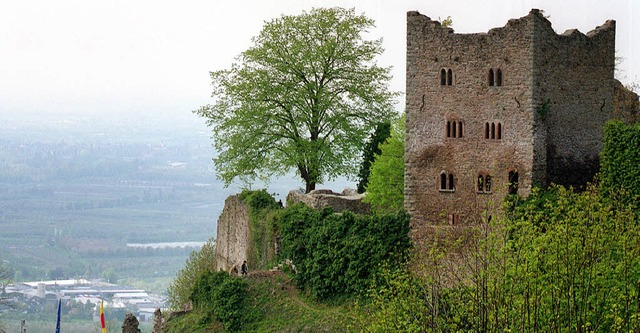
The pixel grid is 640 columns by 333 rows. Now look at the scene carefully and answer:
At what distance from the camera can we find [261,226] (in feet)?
178

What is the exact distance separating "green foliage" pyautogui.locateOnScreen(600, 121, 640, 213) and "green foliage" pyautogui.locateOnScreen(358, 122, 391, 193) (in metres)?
15.9

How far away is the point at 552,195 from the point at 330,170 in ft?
62.9

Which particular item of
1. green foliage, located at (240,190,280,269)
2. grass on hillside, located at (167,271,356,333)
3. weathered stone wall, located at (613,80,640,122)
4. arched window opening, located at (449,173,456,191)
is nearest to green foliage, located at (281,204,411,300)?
grass on hillside, located at (167,271,356,333)

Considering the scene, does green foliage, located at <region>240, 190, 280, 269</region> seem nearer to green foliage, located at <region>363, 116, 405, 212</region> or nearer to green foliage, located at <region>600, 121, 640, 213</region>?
green foliage, located at <region>363, 116, 405, 212</region>

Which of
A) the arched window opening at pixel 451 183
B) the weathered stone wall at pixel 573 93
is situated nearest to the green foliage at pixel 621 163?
the weathered stone wall at pixel 573 93

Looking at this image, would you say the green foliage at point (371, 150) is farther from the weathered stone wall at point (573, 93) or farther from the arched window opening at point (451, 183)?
the weathered stone wall at point (573, 93)

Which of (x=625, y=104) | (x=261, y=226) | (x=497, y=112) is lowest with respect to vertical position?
(x=261, y=226)

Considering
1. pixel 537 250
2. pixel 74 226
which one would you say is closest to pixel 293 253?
pixel 537 250

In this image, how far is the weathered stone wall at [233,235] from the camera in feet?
187

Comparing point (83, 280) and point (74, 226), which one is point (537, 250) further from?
point (74, 226)

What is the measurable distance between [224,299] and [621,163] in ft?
54.7

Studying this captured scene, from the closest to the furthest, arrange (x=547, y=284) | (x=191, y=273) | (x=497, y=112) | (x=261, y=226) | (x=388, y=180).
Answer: (x=547, y=284) < (x=497, y=112) < (x=388, y=180) < (x=261, y=226) < (x=191, y=273)

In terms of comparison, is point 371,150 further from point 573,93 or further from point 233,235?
point 573,93

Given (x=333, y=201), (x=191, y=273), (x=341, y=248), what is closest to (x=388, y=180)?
(x=333, y=201)
